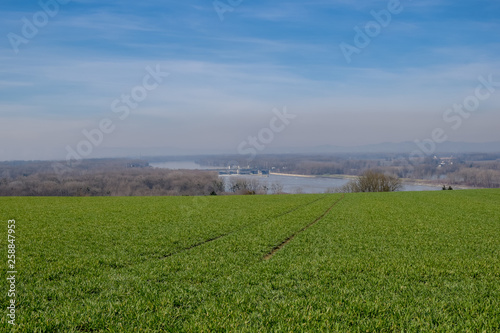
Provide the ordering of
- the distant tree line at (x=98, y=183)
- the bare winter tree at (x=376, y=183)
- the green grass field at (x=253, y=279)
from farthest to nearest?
the bare winter tree at (x=376, y=183) < the distant tree line at (x=98, y=183) < the green grass field at (x=253, y=279)

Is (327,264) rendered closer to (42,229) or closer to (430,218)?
(42,229)


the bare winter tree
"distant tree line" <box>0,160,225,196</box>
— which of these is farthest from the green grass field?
the bare winter tree

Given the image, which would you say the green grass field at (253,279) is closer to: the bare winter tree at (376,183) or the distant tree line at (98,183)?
the distant tree line at (98,183)

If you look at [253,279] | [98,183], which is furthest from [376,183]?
[253,279]

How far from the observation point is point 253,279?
11.2 metres

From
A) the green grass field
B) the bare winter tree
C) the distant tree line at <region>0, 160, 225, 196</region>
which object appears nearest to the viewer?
the green grass field

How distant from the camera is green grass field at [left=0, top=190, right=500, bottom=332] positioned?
7.75 metres

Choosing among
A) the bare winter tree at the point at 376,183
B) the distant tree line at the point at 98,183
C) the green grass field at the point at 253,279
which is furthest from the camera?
the bare winter tree at the point at 376,183

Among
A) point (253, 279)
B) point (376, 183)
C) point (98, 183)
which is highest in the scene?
point (253, 279)

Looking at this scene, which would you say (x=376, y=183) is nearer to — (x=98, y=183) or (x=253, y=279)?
(x=98, y=183)

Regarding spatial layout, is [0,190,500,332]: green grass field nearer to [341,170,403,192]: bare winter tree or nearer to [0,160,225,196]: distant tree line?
[0,160,225,196]: distant tree line

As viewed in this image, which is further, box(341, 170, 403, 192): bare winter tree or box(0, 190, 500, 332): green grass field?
box(341, 170, 403, 192): bare winter tree

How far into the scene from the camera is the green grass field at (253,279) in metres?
7.75

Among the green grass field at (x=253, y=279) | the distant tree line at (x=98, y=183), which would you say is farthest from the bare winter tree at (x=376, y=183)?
the green grass field at (x=253, y=279)
